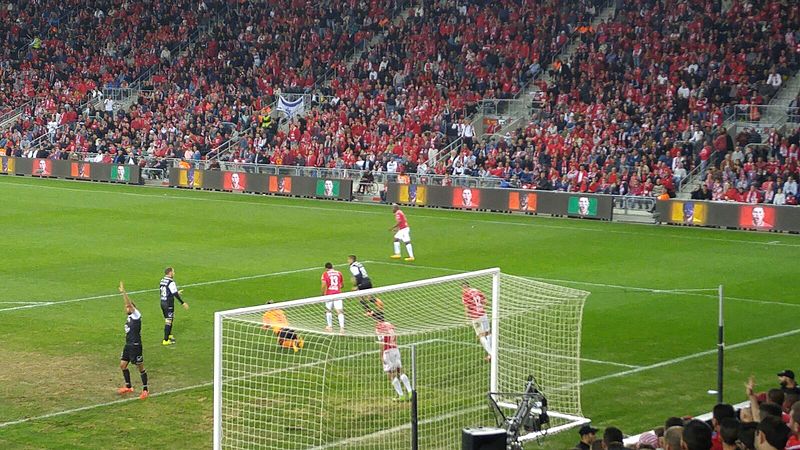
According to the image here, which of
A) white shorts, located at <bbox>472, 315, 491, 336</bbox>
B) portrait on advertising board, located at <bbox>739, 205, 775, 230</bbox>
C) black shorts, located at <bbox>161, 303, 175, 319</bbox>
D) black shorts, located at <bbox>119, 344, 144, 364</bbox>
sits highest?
portrait on advertising board, located at <bbox>739, 205, 775, 230</bbox>

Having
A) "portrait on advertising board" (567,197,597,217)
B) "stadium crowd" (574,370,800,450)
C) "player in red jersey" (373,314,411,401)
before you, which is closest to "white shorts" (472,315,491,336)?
"player in red jersey" (373,314,411,401)

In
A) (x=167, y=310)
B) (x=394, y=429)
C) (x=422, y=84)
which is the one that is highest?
(x=422, y=84)

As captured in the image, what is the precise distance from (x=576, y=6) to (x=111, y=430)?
45383 mm

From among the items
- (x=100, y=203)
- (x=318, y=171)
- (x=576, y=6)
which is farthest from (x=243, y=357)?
(x=576, y=6)

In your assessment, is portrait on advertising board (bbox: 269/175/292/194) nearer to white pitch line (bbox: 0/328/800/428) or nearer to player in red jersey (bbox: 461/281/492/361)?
white pitch line (bbox: 0/328/800/428)

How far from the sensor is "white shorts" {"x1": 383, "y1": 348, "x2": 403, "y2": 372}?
62.8 feet

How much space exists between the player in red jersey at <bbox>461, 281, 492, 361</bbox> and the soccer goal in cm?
2

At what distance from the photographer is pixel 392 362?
1931 cm

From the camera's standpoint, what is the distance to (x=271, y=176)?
175 feet

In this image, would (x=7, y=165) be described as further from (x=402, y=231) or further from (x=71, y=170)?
(x=402, y=231)

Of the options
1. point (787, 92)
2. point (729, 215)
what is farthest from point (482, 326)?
point (787, 92)

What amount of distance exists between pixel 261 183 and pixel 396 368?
115ft

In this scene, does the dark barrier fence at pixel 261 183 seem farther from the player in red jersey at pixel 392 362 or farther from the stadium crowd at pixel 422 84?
the player in red jersey at pixel 392 362

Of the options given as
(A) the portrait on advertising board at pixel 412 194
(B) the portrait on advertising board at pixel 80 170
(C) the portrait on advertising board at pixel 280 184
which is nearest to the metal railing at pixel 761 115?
(A) the portrait on advertising board at pixel 412 194
